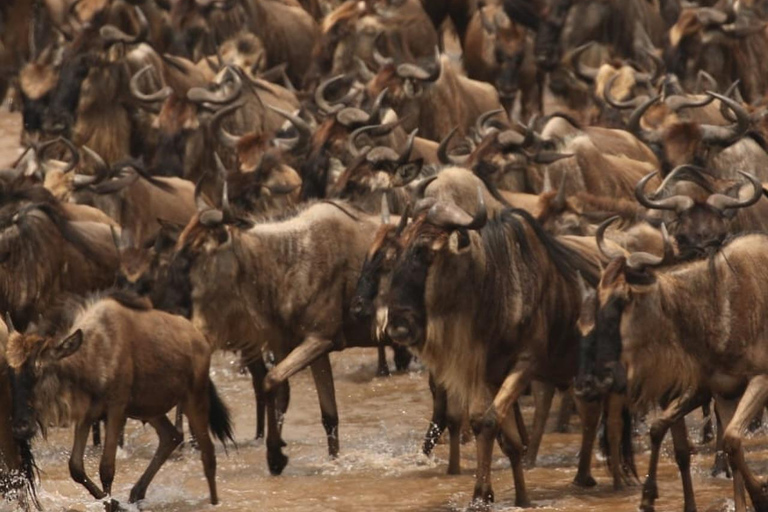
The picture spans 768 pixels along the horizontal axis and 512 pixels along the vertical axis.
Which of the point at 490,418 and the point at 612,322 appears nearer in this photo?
the point at 612,322

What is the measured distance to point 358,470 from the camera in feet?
42.0

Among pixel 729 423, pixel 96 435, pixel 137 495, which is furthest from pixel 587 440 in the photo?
pixel 96 435

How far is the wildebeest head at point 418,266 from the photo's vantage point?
11.5 meters

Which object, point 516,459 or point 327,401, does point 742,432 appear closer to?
point 516,459

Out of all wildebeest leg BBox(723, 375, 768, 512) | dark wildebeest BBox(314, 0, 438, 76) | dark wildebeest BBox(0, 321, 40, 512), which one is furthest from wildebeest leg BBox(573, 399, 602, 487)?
dark wildebeest BBox(314, 0, 438, 76)

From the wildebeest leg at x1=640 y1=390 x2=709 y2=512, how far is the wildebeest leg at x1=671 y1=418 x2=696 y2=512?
0.08 meters

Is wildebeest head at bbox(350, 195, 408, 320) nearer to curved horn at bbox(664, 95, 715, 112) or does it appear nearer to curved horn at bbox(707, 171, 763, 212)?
curved horn at bbox(707, 171, 763, 212)

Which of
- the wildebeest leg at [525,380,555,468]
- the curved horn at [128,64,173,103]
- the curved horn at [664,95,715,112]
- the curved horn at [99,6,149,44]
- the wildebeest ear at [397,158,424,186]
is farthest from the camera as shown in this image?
the curved horn at [99,6,149,44]

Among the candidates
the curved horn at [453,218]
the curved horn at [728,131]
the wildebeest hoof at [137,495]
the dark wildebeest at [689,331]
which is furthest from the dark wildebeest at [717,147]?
the wildebeest hoof at [137,495]

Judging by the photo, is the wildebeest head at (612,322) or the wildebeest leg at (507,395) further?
the wildebeest leg at (507,395)

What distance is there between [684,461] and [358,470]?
7.34 feet

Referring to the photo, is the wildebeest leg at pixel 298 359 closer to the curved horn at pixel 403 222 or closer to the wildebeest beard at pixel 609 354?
the curved horn at pixel 403 222

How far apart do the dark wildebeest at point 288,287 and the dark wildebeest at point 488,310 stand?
4.39 ft

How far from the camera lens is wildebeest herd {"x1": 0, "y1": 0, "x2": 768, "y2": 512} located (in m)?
11.2
